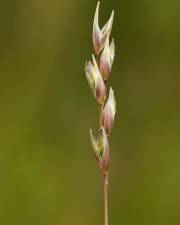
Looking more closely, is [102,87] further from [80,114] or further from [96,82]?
[80,114]

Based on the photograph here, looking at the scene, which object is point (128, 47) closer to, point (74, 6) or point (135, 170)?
point (74, 6)

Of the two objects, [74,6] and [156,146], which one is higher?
[74,6]

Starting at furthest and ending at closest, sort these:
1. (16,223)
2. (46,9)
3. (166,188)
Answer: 1. (46,9)
2. (166,188)
3. (16,223)

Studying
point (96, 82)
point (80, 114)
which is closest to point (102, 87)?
point (96, 82)

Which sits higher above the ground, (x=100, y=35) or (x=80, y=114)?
(x=100, y=35)

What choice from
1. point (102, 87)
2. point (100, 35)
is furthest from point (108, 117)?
point (100, 35)

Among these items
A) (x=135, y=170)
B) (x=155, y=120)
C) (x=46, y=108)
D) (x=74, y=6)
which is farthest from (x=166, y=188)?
(x=74, y=6)

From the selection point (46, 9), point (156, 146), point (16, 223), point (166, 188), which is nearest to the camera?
point (16, 223)

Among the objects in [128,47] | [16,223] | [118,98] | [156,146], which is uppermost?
[128,47]

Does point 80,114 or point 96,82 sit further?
point 80,114

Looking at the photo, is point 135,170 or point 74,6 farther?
point 74,6
